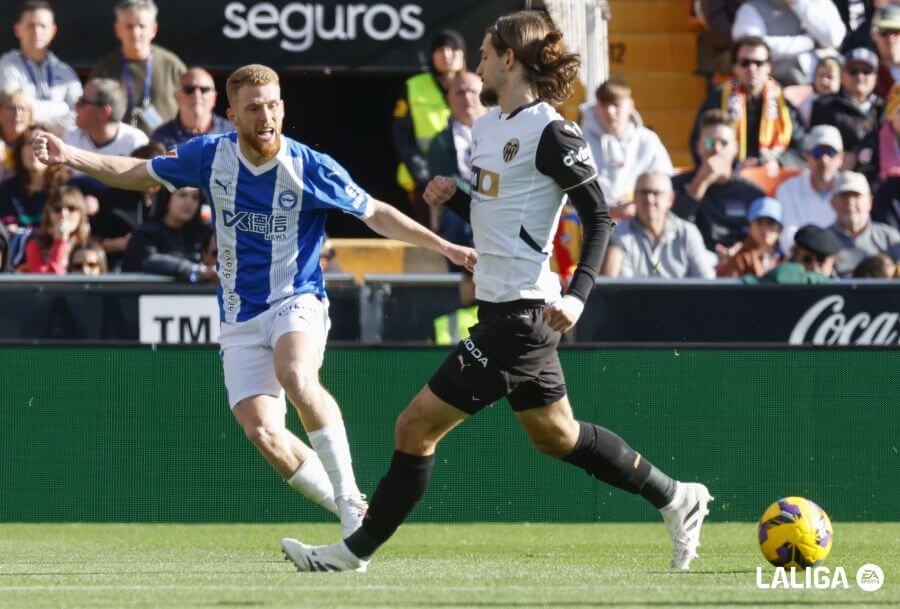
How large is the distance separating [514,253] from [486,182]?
1.02 ft

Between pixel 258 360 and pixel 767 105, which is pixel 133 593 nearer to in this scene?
pixel 258 360

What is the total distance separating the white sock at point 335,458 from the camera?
746 centimetres

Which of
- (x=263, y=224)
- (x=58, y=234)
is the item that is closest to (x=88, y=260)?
(x=58, y=234)

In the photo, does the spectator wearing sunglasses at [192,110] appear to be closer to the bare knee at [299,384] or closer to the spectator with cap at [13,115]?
the spectator with cap at [13,115]

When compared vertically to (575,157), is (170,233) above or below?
below

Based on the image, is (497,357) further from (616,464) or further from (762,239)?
(762,239)

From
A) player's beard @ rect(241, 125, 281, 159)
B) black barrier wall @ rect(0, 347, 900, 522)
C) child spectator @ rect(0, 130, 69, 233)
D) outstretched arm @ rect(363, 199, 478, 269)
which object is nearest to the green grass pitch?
black barrier wall @ rect(0, 347, 900, 522)

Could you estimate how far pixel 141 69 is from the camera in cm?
1355

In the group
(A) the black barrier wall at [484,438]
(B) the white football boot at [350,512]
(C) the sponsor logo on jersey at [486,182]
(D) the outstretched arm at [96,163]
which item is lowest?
(A) the black barrier wall at [484,438]

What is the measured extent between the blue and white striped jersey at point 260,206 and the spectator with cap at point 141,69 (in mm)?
5783

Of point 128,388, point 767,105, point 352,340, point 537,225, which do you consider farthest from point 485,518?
point 767,105

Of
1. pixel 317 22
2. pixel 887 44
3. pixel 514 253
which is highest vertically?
pixel 514 253

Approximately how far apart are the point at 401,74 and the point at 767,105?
11.3 feet

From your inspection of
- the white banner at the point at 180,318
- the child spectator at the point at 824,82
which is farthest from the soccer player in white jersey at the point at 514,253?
the child spectator at the point at 824,82
